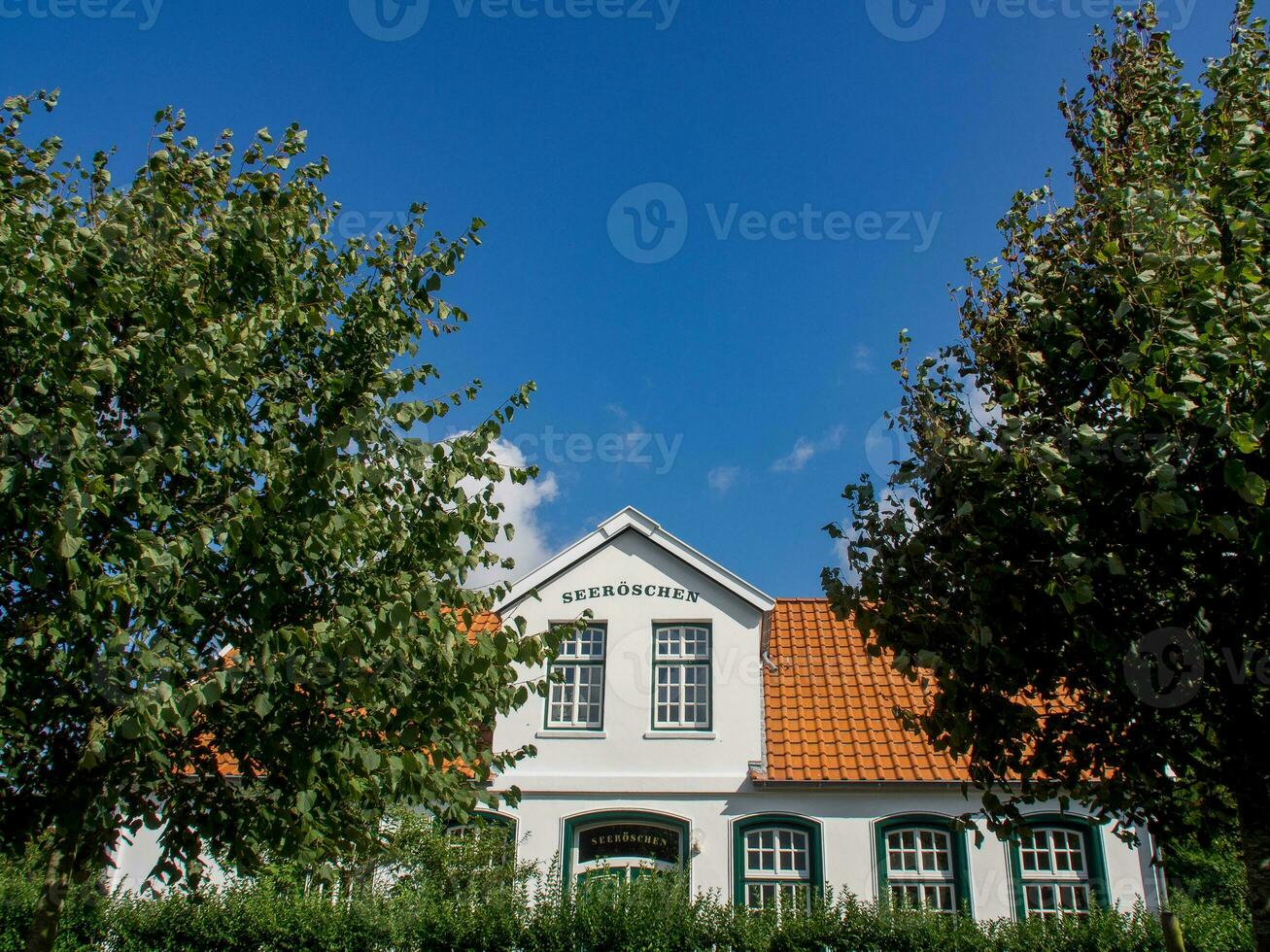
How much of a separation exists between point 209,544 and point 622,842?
1142cm

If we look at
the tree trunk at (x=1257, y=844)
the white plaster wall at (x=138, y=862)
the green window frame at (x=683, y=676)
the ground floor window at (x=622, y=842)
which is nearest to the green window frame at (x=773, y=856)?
the ground floor window at (x=622, y=842)

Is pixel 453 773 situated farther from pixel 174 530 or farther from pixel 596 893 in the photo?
pixel 596 893

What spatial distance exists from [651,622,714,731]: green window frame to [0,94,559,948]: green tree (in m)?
9.23

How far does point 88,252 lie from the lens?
21.0ft

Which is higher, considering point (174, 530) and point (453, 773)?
point (174, 530)

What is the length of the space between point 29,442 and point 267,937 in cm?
969

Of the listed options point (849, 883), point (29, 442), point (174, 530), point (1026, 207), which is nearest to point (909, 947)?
point (849, 883)

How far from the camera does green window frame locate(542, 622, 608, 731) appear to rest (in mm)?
16781

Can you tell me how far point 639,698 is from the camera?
16.8 meters

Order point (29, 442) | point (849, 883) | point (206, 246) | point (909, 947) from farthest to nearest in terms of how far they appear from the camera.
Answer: point (849, 883)
point (909, 947)
point (206, 246)
point (29, 442)

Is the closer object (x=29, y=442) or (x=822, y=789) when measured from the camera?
(x=29, y=442)

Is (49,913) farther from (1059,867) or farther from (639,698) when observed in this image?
(1059,867)

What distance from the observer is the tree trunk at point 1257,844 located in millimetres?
5793

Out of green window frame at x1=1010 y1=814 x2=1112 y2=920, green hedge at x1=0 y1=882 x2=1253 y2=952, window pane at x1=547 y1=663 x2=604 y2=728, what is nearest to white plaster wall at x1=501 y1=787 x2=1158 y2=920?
green window frame at x1=1010 y1=814 x2=1112 y2=920
